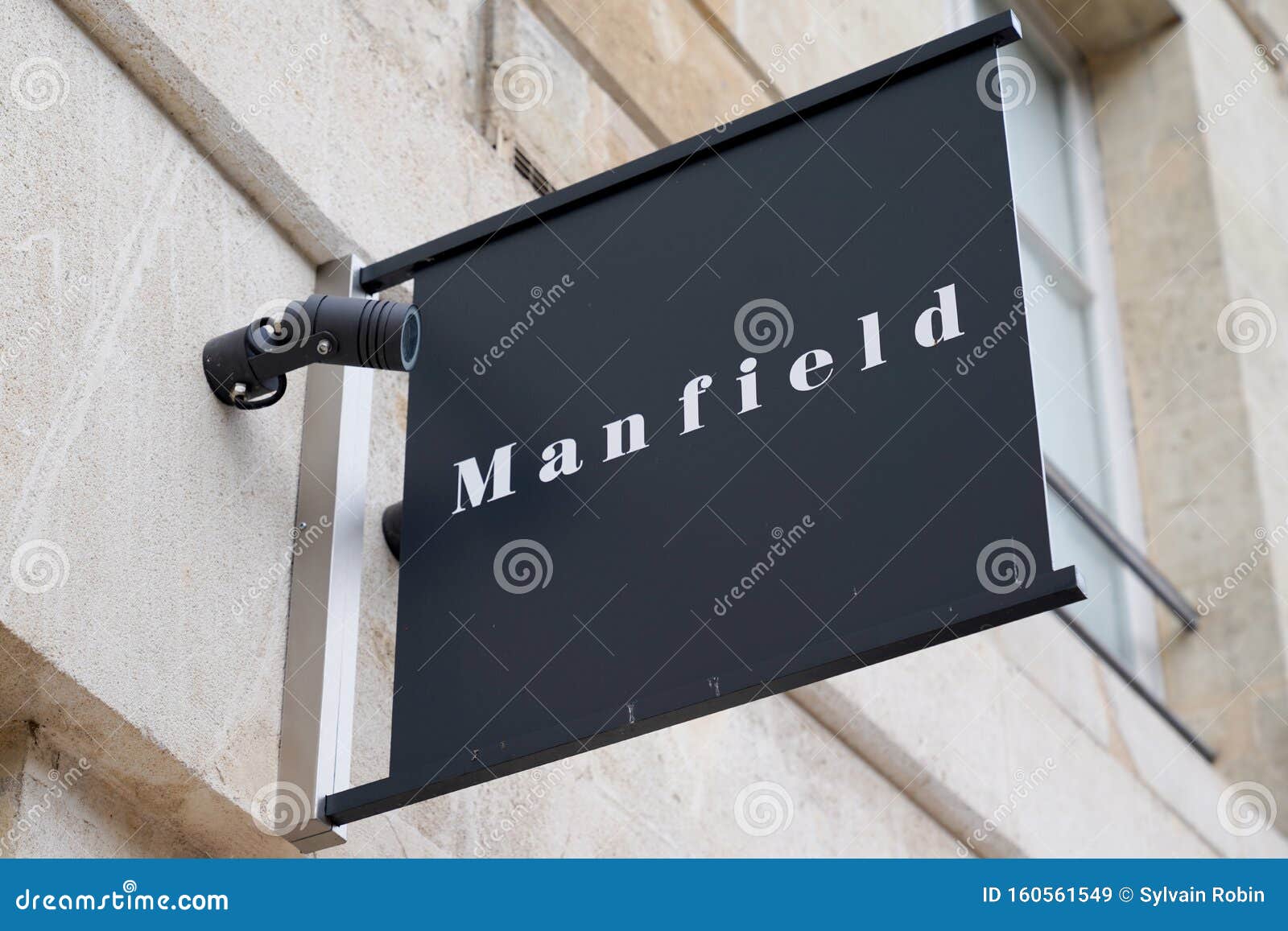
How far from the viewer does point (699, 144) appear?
327 cm

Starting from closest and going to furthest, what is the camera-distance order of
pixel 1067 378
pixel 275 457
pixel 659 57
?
pixel 275 457 < pixel 659 57 < pixel 1067 378

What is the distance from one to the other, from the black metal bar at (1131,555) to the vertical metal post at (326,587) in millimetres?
Answer: 3771

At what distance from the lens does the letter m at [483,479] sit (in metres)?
3.13

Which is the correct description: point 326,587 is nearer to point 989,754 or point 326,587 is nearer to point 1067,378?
point 989,754

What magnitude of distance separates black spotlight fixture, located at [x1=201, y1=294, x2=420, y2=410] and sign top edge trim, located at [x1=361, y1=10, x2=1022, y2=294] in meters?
0.24

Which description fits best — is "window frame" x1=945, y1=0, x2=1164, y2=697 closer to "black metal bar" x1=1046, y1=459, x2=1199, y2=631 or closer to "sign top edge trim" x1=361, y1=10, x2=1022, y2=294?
"black metal bar" x1=1046, y1=459, x2=1199, y2=631

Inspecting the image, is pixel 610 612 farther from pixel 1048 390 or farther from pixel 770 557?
pixel 1048 390

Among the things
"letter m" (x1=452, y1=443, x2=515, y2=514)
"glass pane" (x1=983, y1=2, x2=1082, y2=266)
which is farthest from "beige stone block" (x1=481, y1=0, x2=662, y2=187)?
"glass pane" (x1=983, y1=2, x2=1082, y2=266)

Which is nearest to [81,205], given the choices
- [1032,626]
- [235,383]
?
[235,383]

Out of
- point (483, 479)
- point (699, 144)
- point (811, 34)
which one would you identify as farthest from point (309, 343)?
point (811, 34)

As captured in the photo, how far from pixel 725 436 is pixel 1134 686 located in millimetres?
4268

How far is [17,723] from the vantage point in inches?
111

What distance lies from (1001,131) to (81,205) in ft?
4.91

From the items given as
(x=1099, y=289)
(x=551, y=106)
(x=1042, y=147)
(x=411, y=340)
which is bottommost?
(x=411, y=340)
